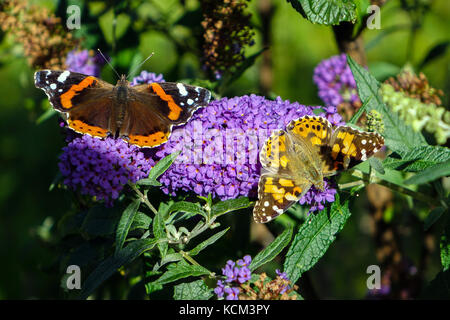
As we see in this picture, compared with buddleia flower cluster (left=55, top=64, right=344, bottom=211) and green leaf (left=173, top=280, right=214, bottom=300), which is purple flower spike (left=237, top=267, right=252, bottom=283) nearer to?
green leaf (left=173, top=280, right=214, bottom=300)

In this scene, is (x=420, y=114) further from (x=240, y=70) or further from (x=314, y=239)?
(x=240, y=70)

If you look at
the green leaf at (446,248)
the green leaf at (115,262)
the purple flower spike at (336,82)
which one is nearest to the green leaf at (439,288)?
the green leaf at (446,248)

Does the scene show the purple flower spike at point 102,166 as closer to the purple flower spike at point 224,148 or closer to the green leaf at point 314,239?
the purple flower spike at point 224,148

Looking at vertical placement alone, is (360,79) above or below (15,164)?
below

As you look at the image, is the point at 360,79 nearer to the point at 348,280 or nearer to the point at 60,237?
the point at 60,237
